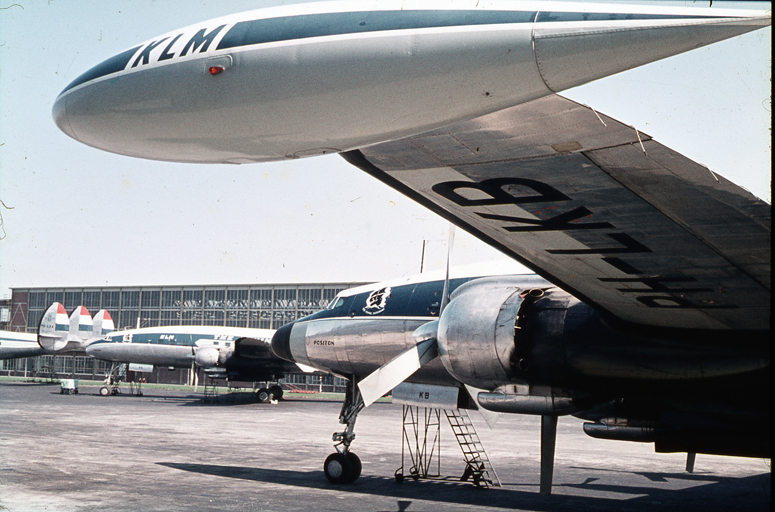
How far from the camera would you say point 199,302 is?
233 feet

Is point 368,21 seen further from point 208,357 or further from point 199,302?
point 199,302

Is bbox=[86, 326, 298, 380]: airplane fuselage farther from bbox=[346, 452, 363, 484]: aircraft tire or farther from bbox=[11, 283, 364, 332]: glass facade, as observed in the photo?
bbox=[346, 452, 363, 484]: aircraft tire

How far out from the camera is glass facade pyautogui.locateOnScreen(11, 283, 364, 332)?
6581cm

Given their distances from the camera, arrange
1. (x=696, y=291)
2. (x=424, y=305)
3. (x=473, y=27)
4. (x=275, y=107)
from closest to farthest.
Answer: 1. (x=473, y=27)
2. (x=275, y=107)
3. (x=696, y=291)
4. (x=424, y=305)

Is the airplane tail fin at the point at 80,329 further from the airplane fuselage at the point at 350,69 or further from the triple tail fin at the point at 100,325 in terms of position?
the airplane fuselage at the point at 350,69

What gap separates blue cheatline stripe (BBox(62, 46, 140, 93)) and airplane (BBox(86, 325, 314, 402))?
41421mm

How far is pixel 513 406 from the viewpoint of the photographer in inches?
420

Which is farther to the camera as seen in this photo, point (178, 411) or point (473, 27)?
point (178, 411)

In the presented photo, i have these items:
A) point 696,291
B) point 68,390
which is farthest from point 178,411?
point 696,291

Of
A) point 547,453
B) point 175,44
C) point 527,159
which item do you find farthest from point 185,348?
point 175,44

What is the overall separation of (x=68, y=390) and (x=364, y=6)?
54.1 meters

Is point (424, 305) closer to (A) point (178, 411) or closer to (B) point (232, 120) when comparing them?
(B) point (232, 120)

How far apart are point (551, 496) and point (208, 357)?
114 feet

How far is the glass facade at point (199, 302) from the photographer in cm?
6581
